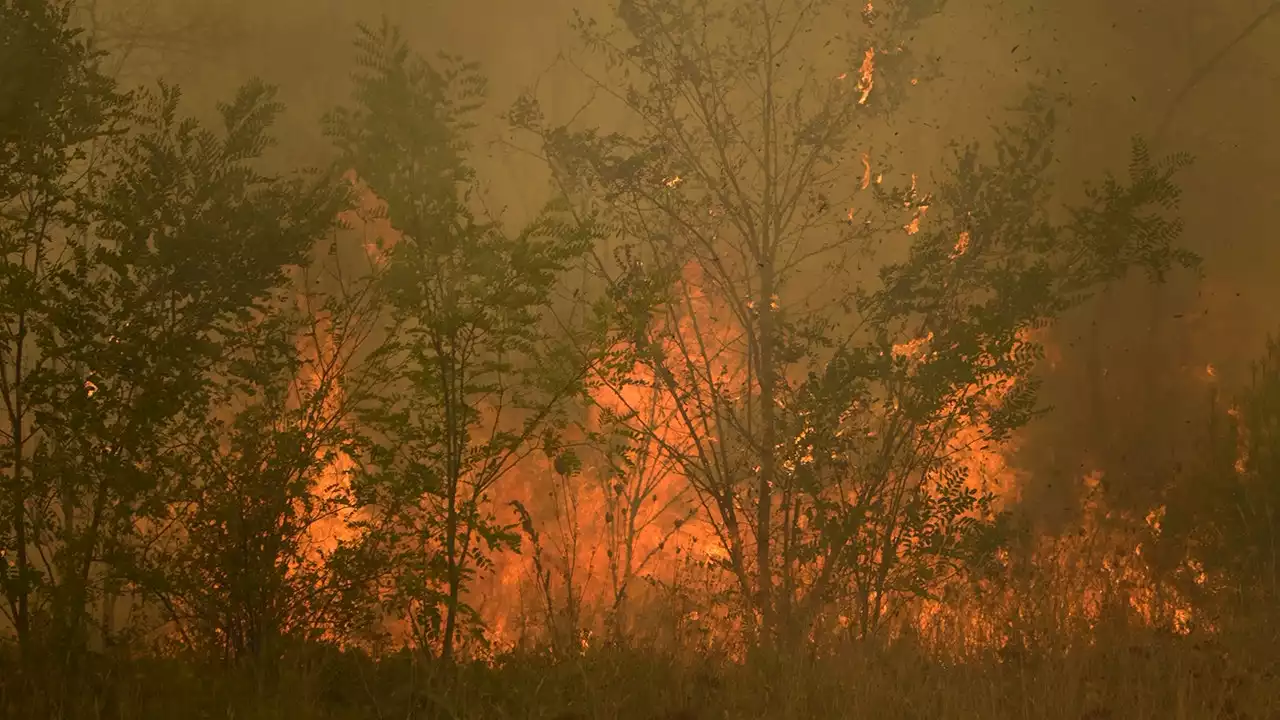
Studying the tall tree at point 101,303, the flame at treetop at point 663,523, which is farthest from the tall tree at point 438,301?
the tall tree at point 101,303

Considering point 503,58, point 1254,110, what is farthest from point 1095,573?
point 503,58

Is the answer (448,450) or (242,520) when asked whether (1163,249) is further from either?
(242,520)

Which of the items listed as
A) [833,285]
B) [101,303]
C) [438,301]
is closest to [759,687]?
[438,301]

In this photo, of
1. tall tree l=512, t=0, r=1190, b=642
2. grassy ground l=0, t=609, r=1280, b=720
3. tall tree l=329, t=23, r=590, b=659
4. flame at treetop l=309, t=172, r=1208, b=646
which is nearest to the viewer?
grassy ground l=0, t=609, r=1280, b=720

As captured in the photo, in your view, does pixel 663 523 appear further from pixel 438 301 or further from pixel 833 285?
pixel 438 301

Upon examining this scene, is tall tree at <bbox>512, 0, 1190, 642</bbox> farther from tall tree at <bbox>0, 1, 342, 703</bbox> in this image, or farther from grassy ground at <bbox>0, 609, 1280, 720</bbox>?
tall tree at <bbox>0, 1, 342, 703</bbox>

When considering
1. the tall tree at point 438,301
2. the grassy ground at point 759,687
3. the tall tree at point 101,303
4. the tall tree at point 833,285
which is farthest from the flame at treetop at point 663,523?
the tall tree at point 101,303

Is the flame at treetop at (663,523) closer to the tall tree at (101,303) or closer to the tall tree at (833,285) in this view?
the tall tree at (833,285)

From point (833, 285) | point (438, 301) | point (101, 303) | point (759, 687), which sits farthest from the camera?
point (833, 285)

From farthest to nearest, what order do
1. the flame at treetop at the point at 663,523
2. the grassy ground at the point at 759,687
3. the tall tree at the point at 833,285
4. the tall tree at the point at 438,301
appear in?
the tall tree at the point at 833,285, the flame at treetop at the point at 663,523, the tall tree at the point at 438,301, the grassy ground at the point at 759,687

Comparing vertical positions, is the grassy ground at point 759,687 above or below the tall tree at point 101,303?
below

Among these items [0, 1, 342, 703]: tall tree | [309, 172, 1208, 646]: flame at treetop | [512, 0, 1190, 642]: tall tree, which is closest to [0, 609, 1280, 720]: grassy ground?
[309, 172, 1208, 646]: flame at treetop

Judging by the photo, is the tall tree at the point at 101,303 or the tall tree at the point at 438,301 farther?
the tall tree at the point at 438,301

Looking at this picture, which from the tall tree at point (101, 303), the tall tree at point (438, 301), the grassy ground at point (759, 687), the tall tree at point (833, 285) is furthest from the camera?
the tall tree at point (833, 285)
